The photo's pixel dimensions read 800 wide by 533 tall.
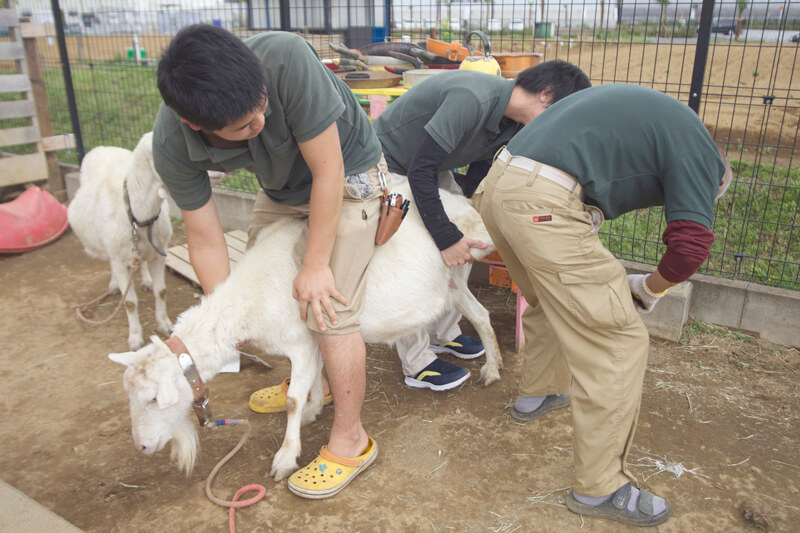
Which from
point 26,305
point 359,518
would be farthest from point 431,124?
point 26,305

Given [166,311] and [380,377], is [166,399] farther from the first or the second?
[166,311]

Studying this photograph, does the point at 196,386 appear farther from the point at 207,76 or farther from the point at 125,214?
the point at 125,214

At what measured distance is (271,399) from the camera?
3229 mm

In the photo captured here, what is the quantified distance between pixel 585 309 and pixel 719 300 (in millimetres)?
2169

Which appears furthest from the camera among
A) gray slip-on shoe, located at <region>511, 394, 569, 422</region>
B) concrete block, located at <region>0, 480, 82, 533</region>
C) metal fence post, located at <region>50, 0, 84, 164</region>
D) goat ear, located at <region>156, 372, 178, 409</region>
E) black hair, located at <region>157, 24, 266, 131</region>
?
metal fence post, located at <region>50, 0, 84, 164</region>

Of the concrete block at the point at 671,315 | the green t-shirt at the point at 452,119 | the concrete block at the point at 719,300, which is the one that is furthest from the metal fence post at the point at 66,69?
the concrete block at the point at 719,300

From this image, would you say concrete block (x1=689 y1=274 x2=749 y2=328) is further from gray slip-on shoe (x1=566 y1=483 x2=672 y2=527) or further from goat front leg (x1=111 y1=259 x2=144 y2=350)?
goat front leg (x1=111 y1=259 x2=144 y2=350)

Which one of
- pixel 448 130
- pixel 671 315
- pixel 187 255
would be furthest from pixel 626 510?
pixel 187 255

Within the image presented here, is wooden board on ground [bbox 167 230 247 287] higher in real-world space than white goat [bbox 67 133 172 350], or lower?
lower

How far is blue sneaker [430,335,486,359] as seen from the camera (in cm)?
371

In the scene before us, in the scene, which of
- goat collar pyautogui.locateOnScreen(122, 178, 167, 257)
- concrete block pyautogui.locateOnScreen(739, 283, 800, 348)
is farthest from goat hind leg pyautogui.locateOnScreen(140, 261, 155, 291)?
concrete block pyautogui.locateOnScreen(739, 283, 800, 348)

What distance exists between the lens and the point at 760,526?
7.59 feet

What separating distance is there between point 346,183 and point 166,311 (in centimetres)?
265

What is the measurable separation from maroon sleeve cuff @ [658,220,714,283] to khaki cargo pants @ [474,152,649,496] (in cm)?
23
